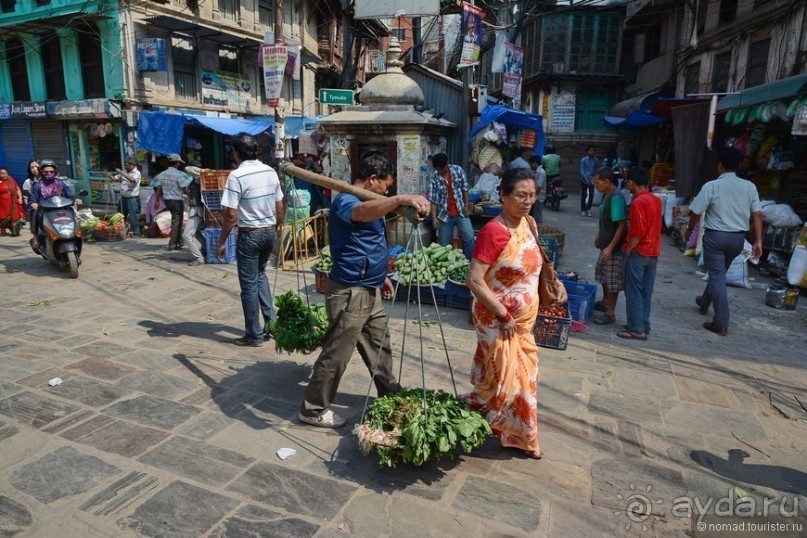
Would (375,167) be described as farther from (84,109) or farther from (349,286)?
(84,109)

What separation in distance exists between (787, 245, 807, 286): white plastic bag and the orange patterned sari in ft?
20.7

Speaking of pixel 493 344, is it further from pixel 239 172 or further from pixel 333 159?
pixel 333 159

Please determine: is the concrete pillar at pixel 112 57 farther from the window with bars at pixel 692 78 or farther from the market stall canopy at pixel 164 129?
Result: the window with bars at pixel 692 78

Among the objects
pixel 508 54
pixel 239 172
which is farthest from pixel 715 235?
pixel 508 54

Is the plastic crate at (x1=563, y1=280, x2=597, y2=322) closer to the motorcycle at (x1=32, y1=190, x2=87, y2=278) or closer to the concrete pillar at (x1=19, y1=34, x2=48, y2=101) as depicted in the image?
the motorcycle at (x1=32, y1=190, x2=87, y2=278)

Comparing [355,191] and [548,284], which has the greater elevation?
[355,191]

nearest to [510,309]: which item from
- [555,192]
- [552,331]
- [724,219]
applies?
[552,331]

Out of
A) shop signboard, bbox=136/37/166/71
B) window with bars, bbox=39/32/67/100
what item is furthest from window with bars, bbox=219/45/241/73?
window with bars, bbox=39/32/67/100

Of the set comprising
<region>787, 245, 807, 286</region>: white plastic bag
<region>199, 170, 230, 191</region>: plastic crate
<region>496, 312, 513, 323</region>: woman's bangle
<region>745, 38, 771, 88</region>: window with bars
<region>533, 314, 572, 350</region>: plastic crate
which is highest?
<region>745, 38, 771, 88</region>: window with bars

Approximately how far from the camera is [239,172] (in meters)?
4.95

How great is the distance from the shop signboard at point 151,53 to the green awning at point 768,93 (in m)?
14.3

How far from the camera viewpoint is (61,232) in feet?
26.7

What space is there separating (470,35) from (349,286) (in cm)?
867

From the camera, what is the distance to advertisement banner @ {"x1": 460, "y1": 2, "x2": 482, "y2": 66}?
10.5 metres
